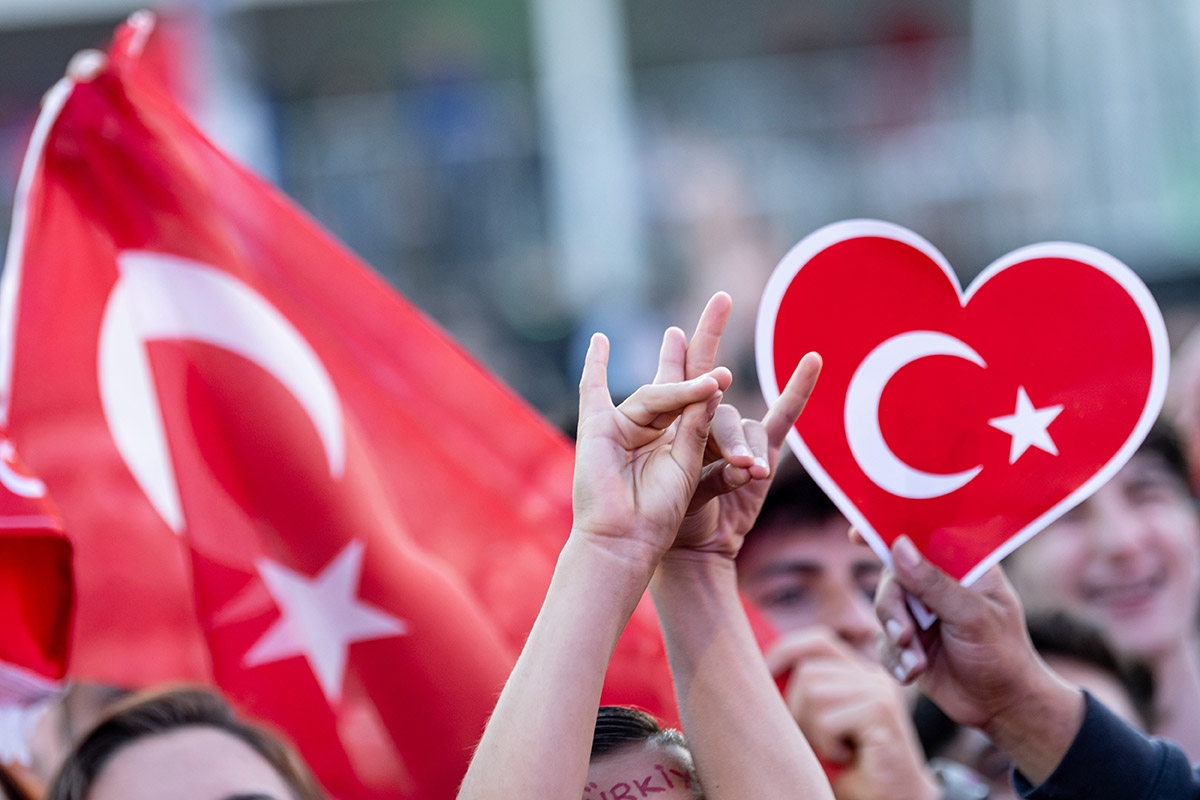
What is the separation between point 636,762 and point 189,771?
0.84m

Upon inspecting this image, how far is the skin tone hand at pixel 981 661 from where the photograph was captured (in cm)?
201

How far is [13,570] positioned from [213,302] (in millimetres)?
658

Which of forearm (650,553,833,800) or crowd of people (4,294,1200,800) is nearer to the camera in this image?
crowd of people (4,294,1200,800)

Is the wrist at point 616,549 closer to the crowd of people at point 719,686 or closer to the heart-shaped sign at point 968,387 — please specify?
the crowd of people at point 719,686

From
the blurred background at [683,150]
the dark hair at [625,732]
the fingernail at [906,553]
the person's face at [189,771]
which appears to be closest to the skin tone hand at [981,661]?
the fingernail at [906,553]

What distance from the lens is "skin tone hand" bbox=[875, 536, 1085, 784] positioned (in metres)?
2.01

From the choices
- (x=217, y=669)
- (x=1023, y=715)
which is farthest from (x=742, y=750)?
(x=217, y=669)

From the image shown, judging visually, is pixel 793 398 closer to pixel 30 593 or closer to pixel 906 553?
pixel 906 553

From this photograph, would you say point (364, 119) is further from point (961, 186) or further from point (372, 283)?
point (372, 283)

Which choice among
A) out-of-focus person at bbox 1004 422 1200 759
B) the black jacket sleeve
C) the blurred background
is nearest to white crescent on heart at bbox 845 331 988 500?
the black jacket sleeve

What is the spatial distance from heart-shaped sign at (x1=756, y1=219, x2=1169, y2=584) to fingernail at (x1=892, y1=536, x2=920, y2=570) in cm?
3

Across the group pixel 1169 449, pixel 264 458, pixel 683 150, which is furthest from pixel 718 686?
pixel 683 150

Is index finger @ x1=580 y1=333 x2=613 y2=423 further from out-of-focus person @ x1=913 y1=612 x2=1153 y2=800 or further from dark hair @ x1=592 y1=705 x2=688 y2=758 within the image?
out-of-focus person @ x1=913 y1=612 x2=1153 y2=800

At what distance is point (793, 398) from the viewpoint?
6.19 ft
